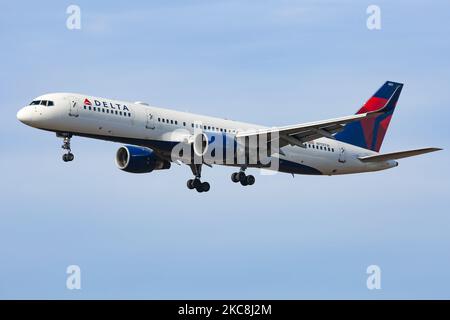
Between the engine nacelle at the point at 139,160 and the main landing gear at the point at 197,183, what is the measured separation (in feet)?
6.09

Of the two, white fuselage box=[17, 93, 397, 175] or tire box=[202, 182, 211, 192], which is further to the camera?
tire box=[202, 182, 211, 192]

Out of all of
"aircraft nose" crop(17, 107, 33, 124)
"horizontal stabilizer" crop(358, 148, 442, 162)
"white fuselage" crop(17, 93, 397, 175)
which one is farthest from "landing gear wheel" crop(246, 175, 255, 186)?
"aircraft nose" crop(17, 107, 33, 124)

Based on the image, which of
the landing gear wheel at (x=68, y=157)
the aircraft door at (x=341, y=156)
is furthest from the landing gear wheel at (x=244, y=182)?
the landing gear wheel at (x=68, y=157)

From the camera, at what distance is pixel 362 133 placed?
7756 cm

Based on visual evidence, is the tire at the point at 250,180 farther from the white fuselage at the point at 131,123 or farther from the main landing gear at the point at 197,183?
the main landing gear at the point at 197,183

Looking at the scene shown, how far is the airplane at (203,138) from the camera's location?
2547 inches

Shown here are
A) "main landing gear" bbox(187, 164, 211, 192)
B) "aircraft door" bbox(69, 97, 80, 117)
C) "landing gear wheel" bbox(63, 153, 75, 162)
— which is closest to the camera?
"aircraft door" bbox(69, 97, 80, 117)

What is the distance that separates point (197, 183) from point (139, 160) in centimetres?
383

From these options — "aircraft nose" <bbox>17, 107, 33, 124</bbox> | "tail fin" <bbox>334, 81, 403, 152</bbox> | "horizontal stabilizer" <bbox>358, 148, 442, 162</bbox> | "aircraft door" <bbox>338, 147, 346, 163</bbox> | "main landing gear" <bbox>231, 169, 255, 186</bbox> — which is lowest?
"main landing gear" <bbox>231, 169, 255, 186</bbox>

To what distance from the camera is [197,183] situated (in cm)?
7238

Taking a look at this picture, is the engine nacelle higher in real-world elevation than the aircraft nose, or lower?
lower

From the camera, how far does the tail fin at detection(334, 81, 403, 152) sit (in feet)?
253

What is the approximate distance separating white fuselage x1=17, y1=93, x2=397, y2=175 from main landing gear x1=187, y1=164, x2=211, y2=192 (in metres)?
3.14

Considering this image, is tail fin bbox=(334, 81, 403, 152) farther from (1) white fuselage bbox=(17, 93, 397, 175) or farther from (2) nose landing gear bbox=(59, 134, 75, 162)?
(2) nose landing gear bbox=(59, 134, 75, 162)
